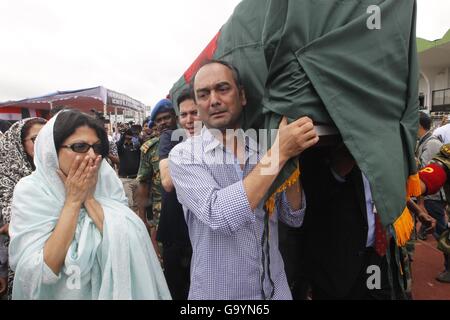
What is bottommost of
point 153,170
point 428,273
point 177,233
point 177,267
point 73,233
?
point 428,273

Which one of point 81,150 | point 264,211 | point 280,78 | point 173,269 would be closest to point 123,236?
point 81,150

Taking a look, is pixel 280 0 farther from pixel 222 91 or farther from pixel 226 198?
pixel 226 198

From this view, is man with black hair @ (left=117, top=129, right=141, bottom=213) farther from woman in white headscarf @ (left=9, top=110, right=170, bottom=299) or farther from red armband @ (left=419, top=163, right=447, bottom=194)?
red armband @ (left=419, top=163, right=447, bottom=194)

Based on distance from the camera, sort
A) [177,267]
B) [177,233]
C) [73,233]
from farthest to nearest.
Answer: [177,267] → [177,233] → [73,233]

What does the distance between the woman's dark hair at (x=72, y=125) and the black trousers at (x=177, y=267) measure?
1.11 meters

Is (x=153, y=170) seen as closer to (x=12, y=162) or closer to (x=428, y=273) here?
(x=12, y=162)

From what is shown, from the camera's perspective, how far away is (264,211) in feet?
4.69

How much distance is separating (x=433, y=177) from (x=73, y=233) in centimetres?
222

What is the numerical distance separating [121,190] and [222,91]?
75 centimetres

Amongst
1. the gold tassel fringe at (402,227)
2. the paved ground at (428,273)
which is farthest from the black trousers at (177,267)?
the paved ground at (428,273)

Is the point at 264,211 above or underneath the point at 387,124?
underneath

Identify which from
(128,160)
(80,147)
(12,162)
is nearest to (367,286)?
(80,147)

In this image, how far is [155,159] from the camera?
11.0 feet

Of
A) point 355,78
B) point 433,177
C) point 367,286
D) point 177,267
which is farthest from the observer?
point 177,267
